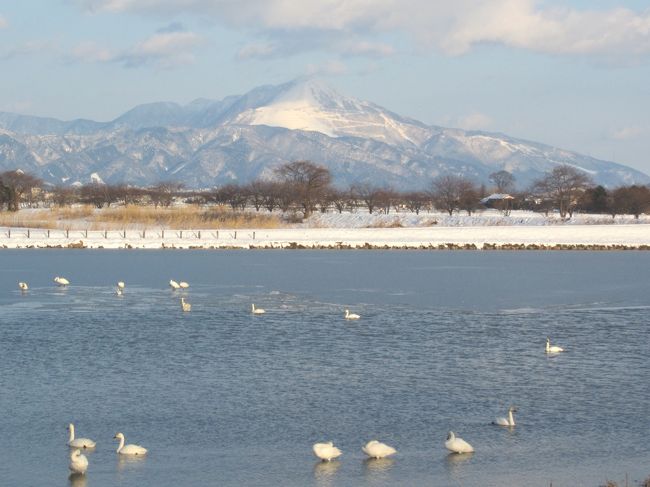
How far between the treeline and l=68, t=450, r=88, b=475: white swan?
3903 inches

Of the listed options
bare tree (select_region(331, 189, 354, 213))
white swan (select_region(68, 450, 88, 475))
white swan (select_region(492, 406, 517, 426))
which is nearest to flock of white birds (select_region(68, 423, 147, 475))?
white swan (select_region(68, 450, 88, 475))

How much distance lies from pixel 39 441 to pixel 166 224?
82447 millimetres

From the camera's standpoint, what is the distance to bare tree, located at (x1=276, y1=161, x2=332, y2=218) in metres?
Result: 120

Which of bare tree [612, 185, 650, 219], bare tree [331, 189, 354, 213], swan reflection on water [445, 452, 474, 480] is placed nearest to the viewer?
swan reflection on water [445, 452, 474, 480]

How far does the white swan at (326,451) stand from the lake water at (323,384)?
0.50 ft

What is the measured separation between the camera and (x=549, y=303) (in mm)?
39250

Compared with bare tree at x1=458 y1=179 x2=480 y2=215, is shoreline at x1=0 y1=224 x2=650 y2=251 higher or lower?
lower

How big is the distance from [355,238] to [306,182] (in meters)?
39.9

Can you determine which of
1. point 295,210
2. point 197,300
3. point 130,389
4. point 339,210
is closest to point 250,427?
point 130,389

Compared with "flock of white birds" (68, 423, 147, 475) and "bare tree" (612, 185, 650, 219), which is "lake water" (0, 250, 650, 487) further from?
"bare tree" (612, 185, 650, 219)

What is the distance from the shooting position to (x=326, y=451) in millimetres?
16219

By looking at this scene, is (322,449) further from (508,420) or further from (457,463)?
(508,420)

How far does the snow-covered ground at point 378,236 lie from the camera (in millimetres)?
81188

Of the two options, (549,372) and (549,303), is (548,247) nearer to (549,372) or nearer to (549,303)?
(549,303)
